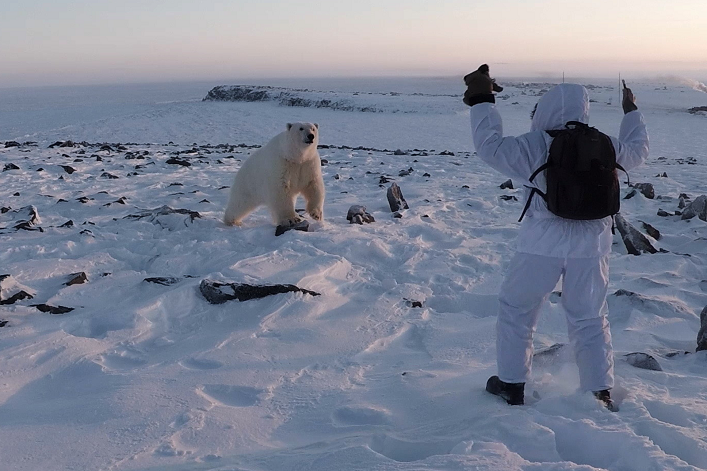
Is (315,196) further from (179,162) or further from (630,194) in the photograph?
(179,162)

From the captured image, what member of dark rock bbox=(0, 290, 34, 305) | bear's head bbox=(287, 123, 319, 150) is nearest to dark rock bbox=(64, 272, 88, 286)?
dark rock bbox=(0, 290, 34, 305)

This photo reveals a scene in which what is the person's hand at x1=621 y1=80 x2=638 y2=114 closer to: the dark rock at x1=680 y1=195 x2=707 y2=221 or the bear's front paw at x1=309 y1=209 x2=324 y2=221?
the bear's front paw at x1=309 y1=209 x2=324 y2=221

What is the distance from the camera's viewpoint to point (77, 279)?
4.67m

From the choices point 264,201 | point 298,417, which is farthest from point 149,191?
point 298,417

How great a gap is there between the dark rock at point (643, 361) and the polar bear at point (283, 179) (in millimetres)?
3953

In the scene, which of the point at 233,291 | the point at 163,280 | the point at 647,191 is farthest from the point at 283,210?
the point at 647,191

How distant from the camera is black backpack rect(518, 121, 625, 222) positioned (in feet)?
8.38

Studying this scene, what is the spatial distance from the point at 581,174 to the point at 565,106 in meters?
0.38

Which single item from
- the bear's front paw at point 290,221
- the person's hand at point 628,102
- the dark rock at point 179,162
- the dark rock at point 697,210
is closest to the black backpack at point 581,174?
the person's hand at point 628,102

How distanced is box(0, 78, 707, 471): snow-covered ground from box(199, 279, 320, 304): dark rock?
0.25ft

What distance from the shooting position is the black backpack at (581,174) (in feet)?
8.38

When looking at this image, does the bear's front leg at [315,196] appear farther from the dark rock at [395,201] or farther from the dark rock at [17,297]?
the dark rock at [17,297]

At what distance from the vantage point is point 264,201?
6.88 metres

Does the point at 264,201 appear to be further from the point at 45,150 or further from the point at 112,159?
the point at 45,150
